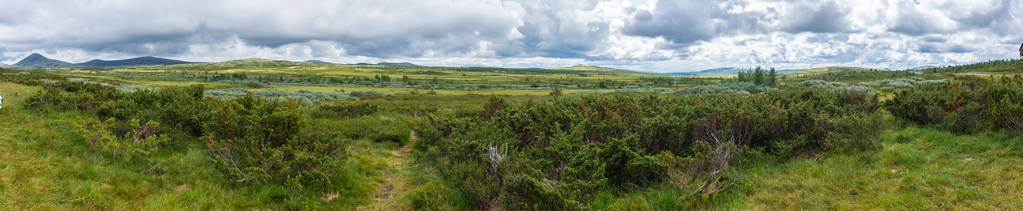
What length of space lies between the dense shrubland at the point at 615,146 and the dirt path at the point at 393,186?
26.8 inches

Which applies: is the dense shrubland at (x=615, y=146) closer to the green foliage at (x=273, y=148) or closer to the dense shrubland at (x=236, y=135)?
the green foliage at (x=273, y=148)

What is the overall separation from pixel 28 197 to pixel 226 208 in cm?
234

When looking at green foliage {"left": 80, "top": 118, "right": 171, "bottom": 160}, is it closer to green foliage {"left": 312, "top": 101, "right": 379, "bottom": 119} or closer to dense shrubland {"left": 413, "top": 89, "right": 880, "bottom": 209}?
dense shrubland {"left": 413, "top": 89, "right": 880, "bottom": 209}

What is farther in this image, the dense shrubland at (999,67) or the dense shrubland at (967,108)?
the dense shrubland at (999,67)

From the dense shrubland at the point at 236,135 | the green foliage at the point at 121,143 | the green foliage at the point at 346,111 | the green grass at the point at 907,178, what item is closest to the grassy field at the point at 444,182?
the green grass at the point at 907,178

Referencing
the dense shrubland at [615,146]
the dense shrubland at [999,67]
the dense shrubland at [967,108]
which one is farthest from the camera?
the dense shrubland at [999,67]

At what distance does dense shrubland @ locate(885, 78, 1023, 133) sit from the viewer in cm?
900

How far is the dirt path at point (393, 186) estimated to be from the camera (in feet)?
26.5

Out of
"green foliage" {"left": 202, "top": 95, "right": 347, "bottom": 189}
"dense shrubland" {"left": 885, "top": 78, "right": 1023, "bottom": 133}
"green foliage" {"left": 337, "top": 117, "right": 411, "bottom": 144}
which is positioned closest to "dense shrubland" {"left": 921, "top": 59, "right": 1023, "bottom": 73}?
"dense shrubland" {"left": 885, "top": 78, "right": 1023, "bottom": 133}

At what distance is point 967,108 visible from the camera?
10.3 metres

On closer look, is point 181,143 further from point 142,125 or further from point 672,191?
point 672,191

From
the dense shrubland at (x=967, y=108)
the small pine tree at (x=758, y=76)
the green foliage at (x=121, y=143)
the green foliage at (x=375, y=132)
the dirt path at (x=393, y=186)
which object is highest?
the small pine tree at (x=758, y=76)

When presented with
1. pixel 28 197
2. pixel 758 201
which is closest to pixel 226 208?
pixel 28 197

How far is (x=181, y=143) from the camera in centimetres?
985
